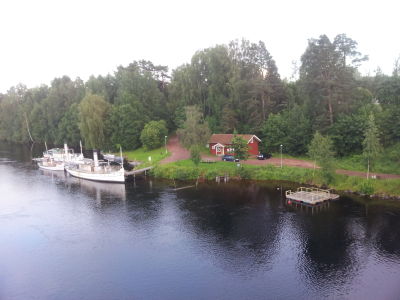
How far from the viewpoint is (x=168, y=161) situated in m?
73.6

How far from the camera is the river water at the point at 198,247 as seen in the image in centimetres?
2956

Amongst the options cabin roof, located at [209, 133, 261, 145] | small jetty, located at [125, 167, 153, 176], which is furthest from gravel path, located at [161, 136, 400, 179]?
small jetty, located at [125, 167, 153, 176]

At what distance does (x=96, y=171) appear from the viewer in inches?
2778

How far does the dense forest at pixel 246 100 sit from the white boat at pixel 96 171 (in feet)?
62.5

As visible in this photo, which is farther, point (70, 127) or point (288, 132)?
point (70, 127)

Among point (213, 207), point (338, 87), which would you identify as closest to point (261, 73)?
point (338, 87)

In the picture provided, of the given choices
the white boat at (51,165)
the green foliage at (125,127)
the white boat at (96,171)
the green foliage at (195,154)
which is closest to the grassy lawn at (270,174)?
the green foliage at (195,154)

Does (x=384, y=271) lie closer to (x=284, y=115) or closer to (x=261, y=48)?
(x=284, y=115)

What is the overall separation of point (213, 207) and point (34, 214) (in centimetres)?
2611

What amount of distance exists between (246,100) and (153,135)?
976 inches

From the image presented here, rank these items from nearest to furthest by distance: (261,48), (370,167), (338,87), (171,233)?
(171,233)
(370,167)
(338,87)
(261,48)

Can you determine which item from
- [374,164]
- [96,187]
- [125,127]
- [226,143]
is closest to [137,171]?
[96,187]

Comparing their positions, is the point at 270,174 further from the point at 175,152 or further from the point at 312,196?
the point at 175,152

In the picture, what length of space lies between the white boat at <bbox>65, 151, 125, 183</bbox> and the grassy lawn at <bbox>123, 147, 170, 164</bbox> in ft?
29.3
